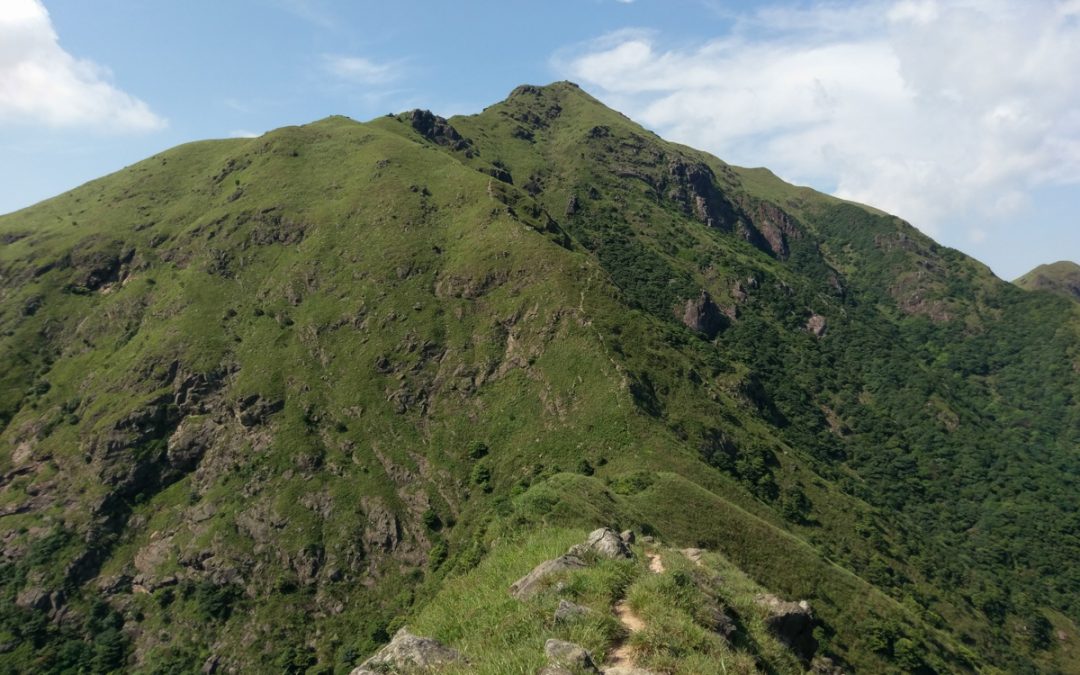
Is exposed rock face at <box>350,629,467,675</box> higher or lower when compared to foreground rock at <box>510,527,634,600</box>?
lower

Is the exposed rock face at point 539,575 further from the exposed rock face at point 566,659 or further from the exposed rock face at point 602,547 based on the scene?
the exposed rock face at point 566,659

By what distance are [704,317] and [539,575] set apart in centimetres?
18013

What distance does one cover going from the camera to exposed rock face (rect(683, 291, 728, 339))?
7343 inches

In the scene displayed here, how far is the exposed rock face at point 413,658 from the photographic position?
13.2 meters

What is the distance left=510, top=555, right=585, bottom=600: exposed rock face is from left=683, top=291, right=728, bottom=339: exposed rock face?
566ft

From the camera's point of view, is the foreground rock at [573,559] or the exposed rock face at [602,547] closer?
the foreground rock at [573,559]

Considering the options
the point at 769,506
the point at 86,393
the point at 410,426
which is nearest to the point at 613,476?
the point at 769,506

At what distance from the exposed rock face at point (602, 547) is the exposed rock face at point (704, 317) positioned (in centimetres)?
16980

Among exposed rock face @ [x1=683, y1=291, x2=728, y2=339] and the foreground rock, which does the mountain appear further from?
exposed rock face @ [x1=683, y1=291, x2=728, y2=339]

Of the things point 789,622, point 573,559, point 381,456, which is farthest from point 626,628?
point 381,456

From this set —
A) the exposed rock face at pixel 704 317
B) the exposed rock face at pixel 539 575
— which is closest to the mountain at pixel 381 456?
the exposed rock face at pixel 539 575

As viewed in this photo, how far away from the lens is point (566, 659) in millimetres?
11992

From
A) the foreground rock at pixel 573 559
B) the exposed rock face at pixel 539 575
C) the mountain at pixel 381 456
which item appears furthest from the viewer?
the mountain at pixel 381 456

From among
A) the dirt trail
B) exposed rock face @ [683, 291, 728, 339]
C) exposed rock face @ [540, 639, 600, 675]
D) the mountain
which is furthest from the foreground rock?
exposed rock face @ [683, 291, 728, 339]
